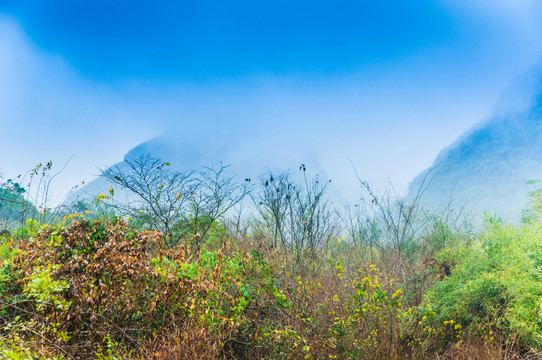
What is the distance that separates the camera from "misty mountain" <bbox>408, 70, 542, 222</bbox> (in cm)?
5522

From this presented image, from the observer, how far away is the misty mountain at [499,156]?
55.2 metres

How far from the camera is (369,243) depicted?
363 inches

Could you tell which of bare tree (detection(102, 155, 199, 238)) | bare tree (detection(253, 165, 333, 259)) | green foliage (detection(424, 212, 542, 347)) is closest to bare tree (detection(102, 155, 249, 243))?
bare tree (detection(102, 155, 199, 238))

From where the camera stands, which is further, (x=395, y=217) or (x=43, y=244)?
(x=395, y=217)

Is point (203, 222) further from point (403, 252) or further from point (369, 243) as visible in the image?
point (403, 252)

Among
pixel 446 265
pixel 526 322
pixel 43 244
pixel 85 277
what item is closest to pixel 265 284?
pixel 85 277

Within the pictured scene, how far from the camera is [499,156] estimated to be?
67688 mm

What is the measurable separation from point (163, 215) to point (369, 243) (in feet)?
16.7

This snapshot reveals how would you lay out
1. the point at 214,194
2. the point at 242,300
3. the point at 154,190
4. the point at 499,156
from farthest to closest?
the point at 499,156
the point at 214,194
the point at 154,190
the point at 242,300

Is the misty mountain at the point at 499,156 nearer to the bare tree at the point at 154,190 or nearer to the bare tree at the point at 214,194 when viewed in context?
the bare tree at the point at 214,194

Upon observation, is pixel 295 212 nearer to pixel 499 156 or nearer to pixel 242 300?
pixel 242 300

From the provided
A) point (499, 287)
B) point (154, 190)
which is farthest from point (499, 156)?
point (154, 190)

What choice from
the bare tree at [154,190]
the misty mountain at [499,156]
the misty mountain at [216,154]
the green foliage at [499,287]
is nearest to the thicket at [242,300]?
the green foliage at [499,287]

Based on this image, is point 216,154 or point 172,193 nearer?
point 172,193
